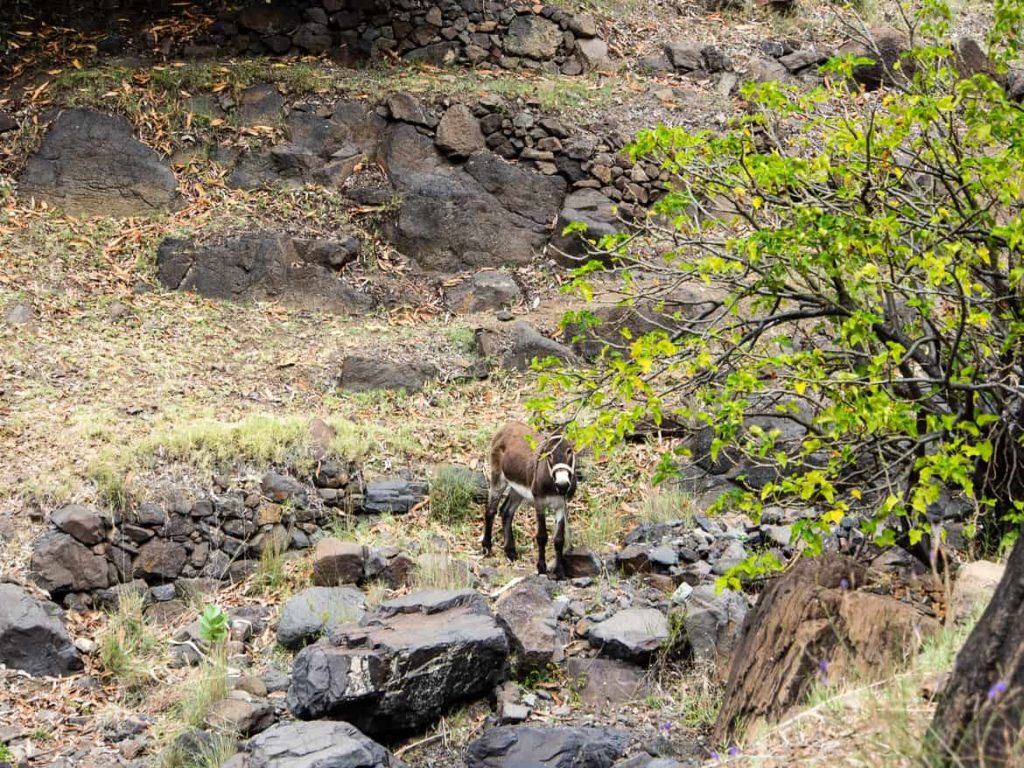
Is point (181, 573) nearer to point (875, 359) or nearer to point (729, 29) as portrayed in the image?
point (875, 359)

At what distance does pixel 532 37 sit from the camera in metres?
20.0

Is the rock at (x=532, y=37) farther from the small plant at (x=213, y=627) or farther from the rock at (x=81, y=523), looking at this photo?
the small plant at (x=213, y=627)

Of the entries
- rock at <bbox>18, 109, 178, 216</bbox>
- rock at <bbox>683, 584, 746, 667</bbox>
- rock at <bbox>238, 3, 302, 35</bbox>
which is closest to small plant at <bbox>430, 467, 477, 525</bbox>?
rock at <bbox>683, 584, 746, 667</bbox>

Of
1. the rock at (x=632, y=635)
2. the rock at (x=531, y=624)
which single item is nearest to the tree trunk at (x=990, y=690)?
the rock at (x=632, y=635)

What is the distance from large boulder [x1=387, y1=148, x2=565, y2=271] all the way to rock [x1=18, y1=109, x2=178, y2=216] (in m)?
3.49

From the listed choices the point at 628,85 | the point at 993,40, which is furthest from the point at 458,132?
the point at 993,40

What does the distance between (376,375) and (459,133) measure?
17.9ft

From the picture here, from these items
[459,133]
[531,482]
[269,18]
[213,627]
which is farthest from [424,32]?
[213,627]

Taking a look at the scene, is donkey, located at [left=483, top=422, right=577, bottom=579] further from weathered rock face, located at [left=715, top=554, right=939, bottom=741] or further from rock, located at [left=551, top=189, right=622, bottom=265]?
rock, located at [left=551, top=189, right=622, bottom=265]

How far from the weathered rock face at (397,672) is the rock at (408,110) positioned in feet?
36.3

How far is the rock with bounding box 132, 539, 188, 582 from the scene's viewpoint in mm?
10352

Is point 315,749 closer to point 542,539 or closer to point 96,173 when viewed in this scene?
point 542,539

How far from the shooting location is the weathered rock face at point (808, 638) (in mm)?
6207

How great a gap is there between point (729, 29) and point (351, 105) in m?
7.94
